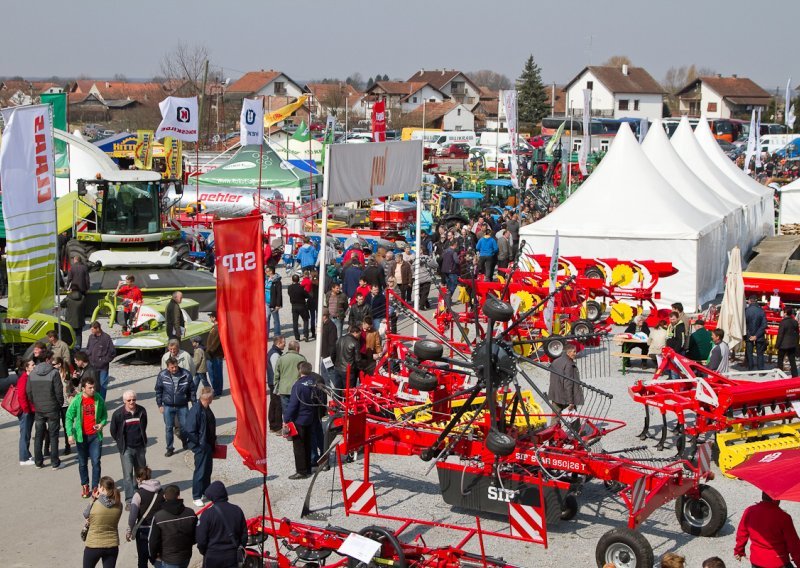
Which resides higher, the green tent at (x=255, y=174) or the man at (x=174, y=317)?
the green tent at (x=255, y=174)

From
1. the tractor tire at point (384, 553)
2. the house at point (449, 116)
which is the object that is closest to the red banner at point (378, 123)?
the tractor tire at point (384, 553)

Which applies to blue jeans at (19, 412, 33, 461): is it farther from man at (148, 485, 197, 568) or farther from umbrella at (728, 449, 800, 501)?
umbrella at (728, 449, 800, 501)

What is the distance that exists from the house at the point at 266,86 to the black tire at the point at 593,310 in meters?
96.6

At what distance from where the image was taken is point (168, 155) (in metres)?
29.0

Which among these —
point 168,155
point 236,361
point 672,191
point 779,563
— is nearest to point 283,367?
point 236,361

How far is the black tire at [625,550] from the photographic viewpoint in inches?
318

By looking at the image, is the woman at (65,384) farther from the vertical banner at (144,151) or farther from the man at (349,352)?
the vertical banner at (144,151)

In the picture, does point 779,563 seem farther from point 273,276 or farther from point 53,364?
point 273,276

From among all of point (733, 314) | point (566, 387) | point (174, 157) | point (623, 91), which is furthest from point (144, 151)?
point (623, 91)

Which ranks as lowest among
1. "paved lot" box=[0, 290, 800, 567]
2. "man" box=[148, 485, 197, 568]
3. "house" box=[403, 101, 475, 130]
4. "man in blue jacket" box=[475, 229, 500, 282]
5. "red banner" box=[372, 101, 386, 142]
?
"paved lot" box=[0, 290, 800, 567]

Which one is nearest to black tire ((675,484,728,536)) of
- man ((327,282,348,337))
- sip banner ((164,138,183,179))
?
man ((327,282,348,337))

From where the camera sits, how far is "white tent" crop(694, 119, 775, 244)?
1121 inches

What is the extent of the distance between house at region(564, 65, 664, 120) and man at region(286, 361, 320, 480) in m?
84.0

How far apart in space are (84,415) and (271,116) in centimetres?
2242
